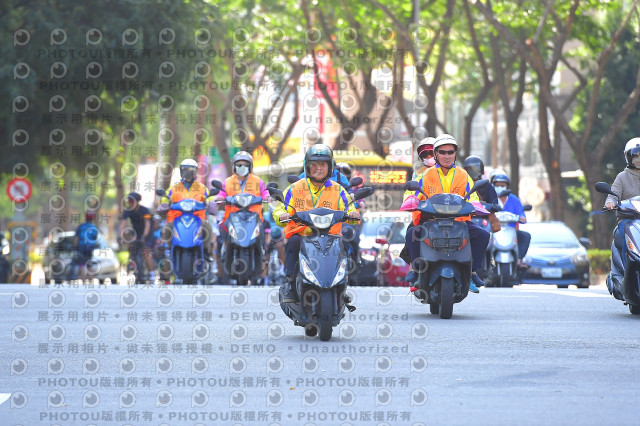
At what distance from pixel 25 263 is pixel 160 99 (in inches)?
208

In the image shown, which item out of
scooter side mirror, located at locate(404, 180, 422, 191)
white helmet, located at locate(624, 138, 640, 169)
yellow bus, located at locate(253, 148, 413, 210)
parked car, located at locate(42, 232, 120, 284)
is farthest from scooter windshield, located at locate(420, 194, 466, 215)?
yellow bus, located at locate(253, 148, 413, 210)

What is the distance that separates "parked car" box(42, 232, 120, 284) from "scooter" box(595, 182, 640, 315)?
1545cm

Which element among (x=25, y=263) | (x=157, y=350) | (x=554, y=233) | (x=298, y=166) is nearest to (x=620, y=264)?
(x=157, y=350)

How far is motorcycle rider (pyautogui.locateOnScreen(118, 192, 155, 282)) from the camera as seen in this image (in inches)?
1008

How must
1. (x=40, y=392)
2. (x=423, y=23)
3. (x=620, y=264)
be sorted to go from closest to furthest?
(x=40, y=392), (x=620, y=264), (x=423, y=23)

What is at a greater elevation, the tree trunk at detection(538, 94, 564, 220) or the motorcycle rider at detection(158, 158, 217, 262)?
the tree trunk at detection(538, 94, 564, 220)

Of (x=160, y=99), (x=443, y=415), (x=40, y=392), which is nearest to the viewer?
(x=443, y=415)

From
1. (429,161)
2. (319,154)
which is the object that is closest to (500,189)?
(429,161)

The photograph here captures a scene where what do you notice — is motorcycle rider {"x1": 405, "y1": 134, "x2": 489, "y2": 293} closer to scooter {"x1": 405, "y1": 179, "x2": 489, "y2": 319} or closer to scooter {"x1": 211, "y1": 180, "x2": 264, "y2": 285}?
scooter {"x1": 405, "y1": 179, "x2": 489, "y2": 319}

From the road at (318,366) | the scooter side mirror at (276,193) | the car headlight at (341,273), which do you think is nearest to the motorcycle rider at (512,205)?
the road at (318,366)

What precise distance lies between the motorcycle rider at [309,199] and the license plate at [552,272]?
1474 centimetres

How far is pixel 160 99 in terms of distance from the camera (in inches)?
1353

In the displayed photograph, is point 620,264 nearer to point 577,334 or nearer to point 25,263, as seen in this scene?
point 577,334

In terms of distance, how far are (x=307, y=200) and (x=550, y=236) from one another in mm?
16072
